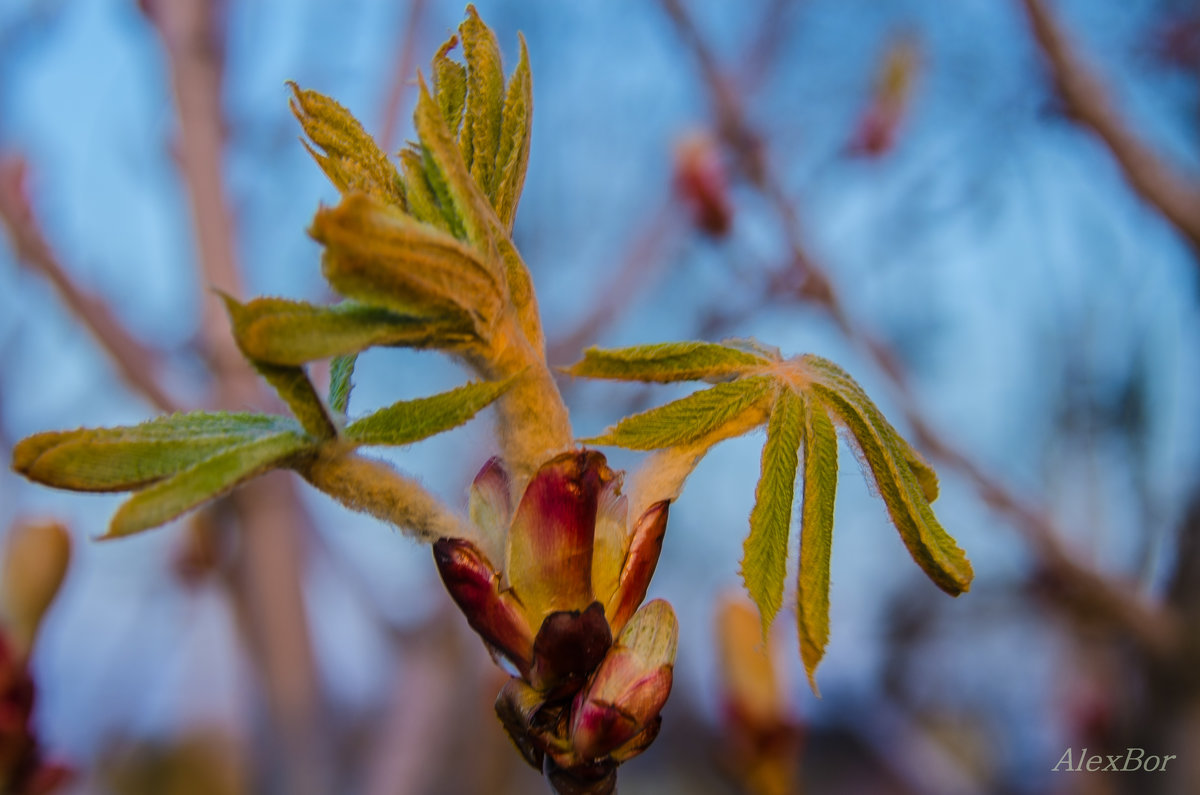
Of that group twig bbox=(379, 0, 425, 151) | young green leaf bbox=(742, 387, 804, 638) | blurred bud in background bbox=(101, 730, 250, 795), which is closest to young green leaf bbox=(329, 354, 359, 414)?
young green leaf bbox=(742, 387, 804, 638)

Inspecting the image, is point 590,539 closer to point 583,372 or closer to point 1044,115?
point 583,372

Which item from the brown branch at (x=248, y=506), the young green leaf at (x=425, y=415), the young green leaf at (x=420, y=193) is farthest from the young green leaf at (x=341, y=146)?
the brown branch at (x=248, y=506)

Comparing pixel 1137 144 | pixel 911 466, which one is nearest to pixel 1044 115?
pixel 1137 144

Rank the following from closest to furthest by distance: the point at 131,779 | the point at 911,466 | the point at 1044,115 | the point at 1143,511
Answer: the point at 911,466 < the point at 1044,115 < the point at 1143,511 < the point at 131,779

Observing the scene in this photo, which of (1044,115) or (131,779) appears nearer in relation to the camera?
(1044,115)

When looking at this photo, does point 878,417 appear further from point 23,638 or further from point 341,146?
point 23,638

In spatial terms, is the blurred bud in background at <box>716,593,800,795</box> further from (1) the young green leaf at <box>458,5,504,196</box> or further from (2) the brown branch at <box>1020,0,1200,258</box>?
(2) the brown branch at <box>1020,0,1200,258</box>

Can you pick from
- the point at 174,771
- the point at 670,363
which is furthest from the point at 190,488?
the point at 174,771
